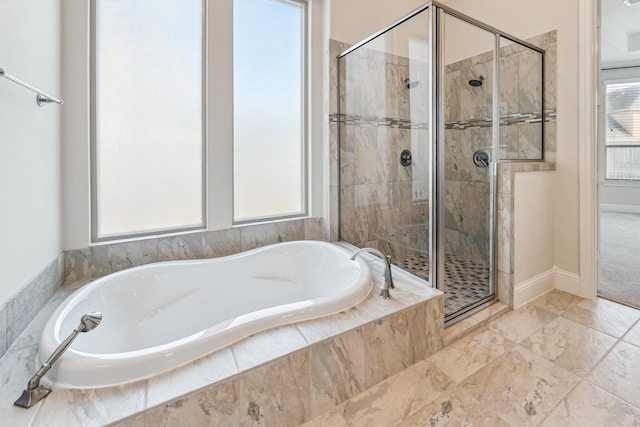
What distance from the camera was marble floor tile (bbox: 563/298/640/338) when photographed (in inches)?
70.8

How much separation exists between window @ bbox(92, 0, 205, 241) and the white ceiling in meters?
4.15

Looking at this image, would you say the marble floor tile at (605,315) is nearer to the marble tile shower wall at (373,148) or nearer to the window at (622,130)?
the marble tile shower wall at (373,148)

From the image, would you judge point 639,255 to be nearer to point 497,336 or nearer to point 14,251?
point 497,336

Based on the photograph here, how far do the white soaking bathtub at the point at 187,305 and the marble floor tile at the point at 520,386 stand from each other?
0.67m

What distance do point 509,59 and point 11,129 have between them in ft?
9.95

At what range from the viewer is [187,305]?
1713 mm

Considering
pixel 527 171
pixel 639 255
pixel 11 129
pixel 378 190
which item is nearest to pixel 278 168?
pixel 378 190

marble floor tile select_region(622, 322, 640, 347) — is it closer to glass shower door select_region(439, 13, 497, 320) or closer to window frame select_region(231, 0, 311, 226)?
glass shower door select_region(439, 13, 497, 320)

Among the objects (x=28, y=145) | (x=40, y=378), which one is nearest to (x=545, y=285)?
(x=40, y=378)

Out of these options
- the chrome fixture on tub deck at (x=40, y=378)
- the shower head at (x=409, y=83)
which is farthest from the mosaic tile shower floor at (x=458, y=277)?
the chrome fixture on tub deck at (x=40, y=378)

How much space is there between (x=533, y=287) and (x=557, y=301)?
186 mm

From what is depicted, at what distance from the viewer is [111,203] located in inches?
71.0

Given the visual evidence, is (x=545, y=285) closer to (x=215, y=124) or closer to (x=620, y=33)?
(x=215, y=124)

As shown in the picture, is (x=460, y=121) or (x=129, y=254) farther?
(x=460, y=121)
